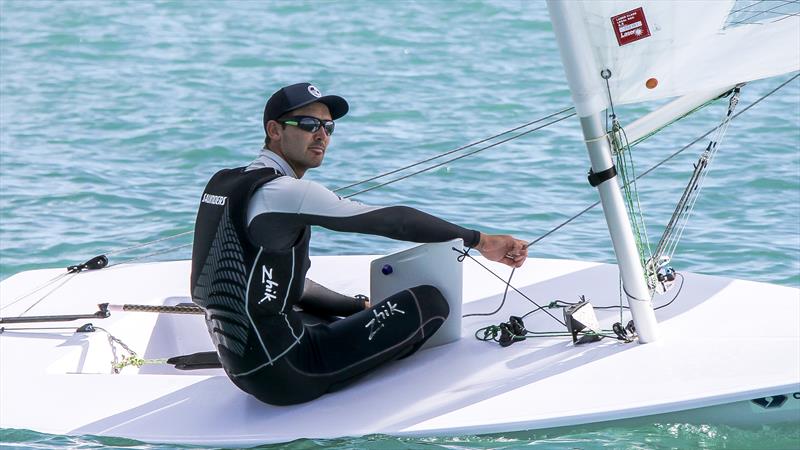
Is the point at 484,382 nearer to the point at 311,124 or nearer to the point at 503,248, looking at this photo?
the point at 503,248

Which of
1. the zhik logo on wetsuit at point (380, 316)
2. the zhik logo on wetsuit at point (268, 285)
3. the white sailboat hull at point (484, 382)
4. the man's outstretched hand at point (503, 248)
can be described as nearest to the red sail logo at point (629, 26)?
the man's outstretched hand at point (503, 248)

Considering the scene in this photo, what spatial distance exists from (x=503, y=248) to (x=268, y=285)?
625mm

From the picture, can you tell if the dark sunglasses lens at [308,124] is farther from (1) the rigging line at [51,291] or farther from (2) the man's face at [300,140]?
(1) the rigging line at [51,291]

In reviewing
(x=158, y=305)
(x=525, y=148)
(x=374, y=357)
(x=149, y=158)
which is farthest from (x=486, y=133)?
(x=374, y=357)

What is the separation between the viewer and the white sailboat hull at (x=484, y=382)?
10.1ft

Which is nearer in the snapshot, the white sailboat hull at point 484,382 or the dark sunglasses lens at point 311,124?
the white sailboat hull at point 484,382

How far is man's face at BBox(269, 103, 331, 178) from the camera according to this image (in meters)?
3.28

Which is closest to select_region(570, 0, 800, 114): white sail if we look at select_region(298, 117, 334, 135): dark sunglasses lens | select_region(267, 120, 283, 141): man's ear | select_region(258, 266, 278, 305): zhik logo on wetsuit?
select_region(298, 117, 334, 135): dark sunglasses lens

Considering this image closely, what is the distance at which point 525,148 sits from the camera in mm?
7582

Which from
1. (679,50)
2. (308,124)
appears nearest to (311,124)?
(308,124)

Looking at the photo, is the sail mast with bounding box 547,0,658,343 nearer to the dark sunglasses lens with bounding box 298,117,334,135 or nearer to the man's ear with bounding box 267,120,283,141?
the dark sunglasses lens with bounding box 298,117,334,135

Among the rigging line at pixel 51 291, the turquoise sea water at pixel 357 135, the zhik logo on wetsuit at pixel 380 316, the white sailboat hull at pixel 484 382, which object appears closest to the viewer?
the white sailboat hull at pixel 484 382

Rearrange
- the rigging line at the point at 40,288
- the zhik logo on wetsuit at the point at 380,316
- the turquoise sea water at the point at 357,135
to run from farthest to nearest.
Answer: the turquoise sea water at the point at 357,135, the rigging line at the point at 40,288, the zhik logo on wetsuit at the point at 380,316

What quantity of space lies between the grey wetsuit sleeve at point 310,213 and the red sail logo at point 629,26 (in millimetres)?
720
